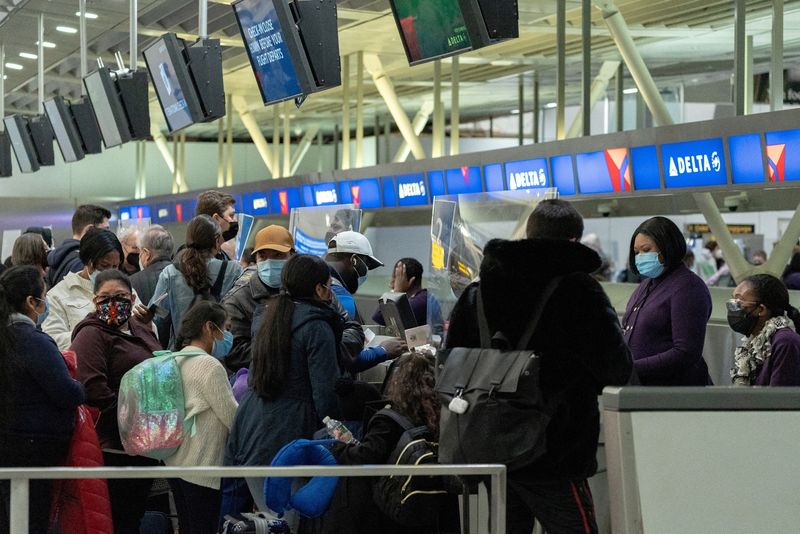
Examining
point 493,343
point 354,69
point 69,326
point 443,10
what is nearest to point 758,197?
point 443,10

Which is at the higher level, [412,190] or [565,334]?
[412,190]

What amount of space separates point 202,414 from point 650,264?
1.96 meters

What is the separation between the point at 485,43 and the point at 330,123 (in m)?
18.1

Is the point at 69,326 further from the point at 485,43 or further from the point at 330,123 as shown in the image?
the point at 330,123

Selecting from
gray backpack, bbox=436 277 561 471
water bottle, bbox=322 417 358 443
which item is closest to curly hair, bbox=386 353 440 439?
water bottle, bbox=322 417 358 443

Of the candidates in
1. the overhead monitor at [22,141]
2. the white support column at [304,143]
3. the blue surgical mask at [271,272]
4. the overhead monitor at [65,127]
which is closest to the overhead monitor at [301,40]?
the blue surgical mask at [271,272]

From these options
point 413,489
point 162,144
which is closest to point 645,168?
point 413,489

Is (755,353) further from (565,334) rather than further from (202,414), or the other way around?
(202,414)

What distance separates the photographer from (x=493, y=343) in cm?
345

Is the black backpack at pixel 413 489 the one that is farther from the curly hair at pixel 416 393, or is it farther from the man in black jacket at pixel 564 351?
the man in black jacket at pixel 564 351

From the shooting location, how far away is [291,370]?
176 inches

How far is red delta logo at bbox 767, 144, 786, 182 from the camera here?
7.52 m

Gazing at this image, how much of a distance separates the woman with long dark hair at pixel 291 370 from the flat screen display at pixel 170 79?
4.91m

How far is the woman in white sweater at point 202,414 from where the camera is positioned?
457 centimetres
